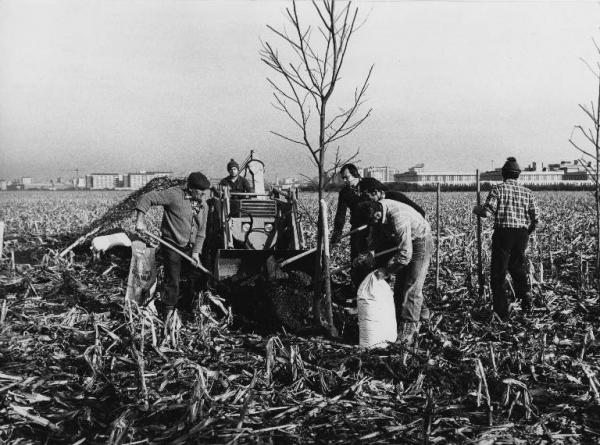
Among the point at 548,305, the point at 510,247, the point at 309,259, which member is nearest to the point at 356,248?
the point at 309,259

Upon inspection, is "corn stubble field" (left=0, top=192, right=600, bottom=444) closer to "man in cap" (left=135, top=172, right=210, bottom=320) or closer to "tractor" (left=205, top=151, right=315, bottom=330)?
"tractor" (left=205, top=151, right=315, bottom=330)

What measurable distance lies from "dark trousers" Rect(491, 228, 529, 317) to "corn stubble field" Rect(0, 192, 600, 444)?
0.24 m

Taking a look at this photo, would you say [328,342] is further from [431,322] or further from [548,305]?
[548,305]

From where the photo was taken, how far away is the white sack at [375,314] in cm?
531

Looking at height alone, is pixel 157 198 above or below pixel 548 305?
above

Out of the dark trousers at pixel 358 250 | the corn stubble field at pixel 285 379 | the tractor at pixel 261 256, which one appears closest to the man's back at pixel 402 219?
Result: the corn stubble field at pixel 285 379

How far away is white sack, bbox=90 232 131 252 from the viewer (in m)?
9.45

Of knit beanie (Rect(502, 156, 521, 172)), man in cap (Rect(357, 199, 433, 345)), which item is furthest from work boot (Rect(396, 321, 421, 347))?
knit beanie (Rect(502, 156, 521, 172))

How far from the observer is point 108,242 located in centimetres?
963

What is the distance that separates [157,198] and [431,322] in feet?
11.2

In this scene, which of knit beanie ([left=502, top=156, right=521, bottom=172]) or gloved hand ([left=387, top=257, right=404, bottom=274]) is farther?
knit beanie ([left=502, top=156, right=521, bottom=172])

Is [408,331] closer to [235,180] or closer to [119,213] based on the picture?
[235,180]

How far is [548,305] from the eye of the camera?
22.7 feet

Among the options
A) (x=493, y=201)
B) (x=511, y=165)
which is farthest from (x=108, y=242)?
(x=511, y=165)
